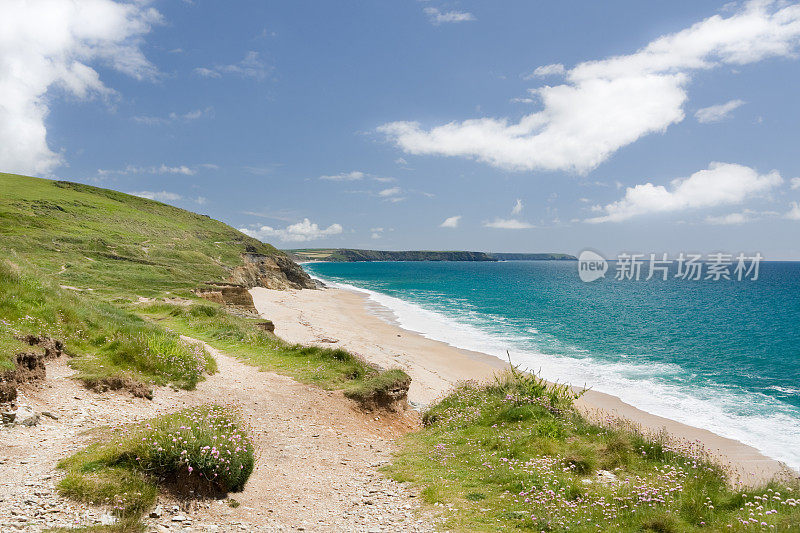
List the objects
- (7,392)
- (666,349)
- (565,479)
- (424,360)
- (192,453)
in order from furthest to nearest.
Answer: (666,349)
(424,360)
(7,392)
(565,479)
(192,453)

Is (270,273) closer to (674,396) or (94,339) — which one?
(94,339)

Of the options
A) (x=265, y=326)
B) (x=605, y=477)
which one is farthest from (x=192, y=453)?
(x=265, y=326)

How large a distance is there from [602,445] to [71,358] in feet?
45.8

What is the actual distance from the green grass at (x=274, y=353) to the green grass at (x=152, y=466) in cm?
666

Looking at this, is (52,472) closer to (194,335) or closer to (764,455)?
(194,335)

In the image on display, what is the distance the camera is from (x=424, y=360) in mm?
31297

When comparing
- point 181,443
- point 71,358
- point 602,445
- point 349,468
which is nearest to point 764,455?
point 602,445

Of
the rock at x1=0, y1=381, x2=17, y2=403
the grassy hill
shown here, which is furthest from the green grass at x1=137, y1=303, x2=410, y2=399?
the rock at x1=0, y1=381, x2=17, y2=403

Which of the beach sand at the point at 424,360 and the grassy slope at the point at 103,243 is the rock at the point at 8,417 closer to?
the grassy slope at the point at 103,243

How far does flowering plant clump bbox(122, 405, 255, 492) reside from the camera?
6.84m

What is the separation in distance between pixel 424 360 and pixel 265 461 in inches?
909

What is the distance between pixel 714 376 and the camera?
3042 centimetres

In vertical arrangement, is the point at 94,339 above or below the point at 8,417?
above

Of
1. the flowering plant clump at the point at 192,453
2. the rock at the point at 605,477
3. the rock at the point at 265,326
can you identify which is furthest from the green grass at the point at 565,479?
the rock at the point at 265,326
